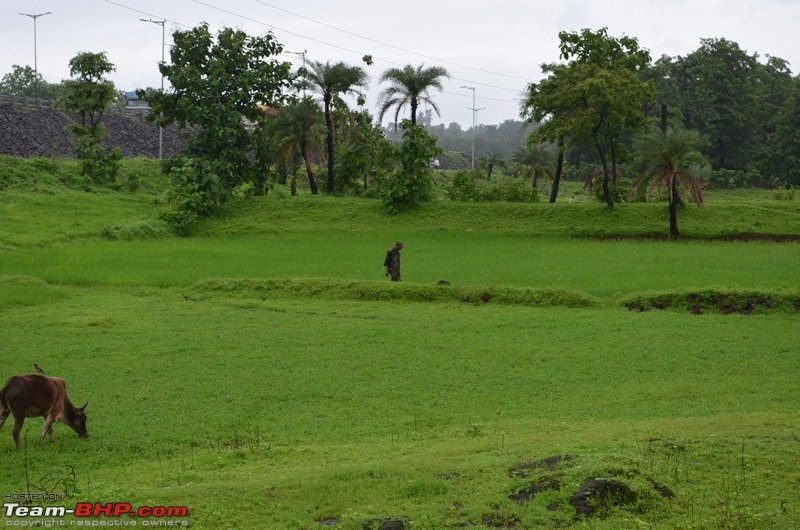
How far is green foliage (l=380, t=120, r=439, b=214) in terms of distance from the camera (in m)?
35.7

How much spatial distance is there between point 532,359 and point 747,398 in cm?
364

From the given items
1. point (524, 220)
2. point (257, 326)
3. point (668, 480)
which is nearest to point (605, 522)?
point (668, 480)

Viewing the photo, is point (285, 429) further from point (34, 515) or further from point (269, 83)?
point (269, 83)

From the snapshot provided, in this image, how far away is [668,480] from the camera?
7738 mm

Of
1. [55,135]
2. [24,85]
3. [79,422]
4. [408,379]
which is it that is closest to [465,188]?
[55,135]

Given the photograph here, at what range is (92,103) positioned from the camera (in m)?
42.3

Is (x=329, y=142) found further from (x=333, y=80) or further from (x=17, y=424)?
(x=17, y=424)

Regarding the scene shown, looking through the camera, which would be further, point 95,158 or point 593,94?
point 95,158

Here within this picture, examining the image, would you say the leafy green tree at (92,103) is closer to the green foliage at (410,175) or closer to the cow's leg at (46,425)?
the green foliage at (410,175)

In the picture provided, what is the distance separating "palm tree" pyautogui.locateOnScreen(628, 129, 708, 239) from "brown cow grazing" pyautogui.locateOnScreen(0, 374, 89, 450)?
77.2 feet

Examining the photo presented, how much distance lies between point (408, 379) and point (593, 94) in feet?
71.6

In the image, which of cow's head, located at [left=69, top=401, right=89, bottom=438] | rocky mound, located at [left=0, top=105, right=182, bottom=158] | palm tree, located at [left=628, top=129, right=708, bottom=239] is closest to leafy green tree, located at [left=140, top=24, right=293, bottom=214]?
rocky mound, located at [left=0, top=105, right=182, bottom=158]

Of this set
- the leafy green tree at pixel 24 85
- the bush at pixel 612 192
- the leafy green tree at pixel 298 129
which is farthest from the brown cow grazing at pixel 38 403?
the leafy green tree at pixel 24 85

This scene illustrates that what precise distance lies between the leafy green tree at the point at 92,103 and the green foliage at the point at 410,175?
1369cm
